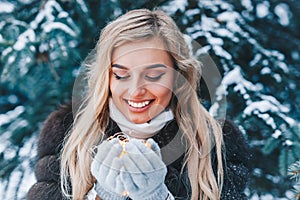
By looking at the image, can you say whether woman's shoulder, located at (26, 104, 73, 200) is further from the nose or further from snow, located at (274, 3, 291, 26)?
snow, located at (274, 3, 291, 26)

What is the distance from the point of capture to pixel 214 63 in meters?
1.30

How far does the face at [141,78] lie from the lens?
1.11m

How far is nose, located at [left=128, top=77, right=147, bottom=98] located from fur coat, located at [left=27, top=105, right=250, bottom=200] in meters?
0.12

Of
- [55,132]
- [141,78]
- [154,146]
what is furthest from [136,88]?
[55,132]

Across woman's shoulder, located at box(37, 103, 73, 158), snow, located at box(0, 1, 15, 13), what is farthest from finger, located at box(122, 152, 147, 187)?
snow, located at box(0, 1, 15, 13)

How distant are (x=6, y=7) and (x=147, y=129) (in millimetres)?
490

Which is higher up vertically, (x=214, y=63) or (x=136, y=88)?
(x=136, y=88)

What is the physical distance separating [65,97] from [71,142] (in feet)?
0.47

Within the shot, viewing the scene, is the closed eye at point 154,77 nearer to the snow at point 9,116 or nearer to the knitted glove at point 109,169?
the knitted glove at point 109,169

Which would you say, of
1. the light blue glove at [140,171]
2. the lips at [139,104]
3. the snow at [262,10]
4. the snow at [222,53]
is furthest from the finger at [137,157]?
the snow at [262,10]

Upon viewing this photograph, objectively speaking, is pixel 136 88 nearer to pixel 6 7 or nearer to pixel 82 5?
pixel 82 5

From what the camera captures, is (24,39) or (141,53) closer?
(141,53)

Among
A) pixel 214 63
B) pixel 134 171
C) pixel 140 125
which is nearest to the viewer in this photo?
pixel 134 171

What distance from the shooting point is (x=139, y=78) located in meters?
1.11
